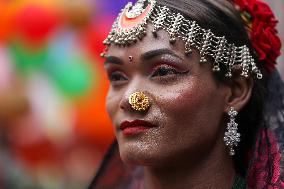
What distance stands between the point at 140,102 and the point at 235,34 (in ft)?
1.93

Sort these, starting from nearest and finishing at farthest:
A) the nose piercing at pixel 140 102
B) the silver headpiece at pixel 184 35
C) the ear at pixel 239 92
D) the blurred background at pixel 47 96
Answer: the nose piercing at pixel 140 102 < the silver headpiece at pixel 184 35 < the ear at pixel 239 92 < the blurred background at pixel 47 96

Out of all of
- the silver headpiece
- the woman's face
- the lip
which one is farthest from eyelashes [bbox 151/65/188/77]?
the lip

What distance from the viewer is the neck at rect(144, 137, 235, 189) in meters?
3.06

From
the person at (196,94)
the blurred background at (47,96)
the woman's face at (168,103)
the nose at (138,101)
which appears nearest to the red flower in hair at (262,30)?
the person at (196,94)

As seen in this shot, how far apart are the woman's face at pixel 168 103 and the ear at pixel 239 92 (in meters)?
0.06

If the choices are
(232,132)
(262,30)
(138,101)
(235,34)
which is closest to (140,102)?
(138,101)

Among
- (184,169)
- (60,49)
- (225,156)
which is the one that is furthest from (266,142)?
(60,49)

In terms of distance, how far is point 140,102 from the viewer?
2926 millimetres

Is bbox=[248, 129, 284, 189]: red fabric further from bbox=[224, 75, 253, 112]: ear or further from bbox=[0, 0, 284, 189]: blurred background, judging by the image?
bbox=[0, 0, 284, 189]: blurred background

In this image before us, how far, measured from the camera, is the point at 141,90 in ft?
9.77

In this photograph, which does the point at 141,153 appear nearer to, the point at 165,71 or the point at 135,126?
the point at 135,126

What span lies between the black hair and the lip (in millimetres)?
396

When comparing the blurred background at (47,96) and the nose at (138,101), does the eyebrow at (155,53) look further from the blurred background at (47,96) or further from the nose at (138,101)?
the blurred background at (47,96)

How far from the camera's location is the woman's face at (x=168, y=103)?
9.66 ft
